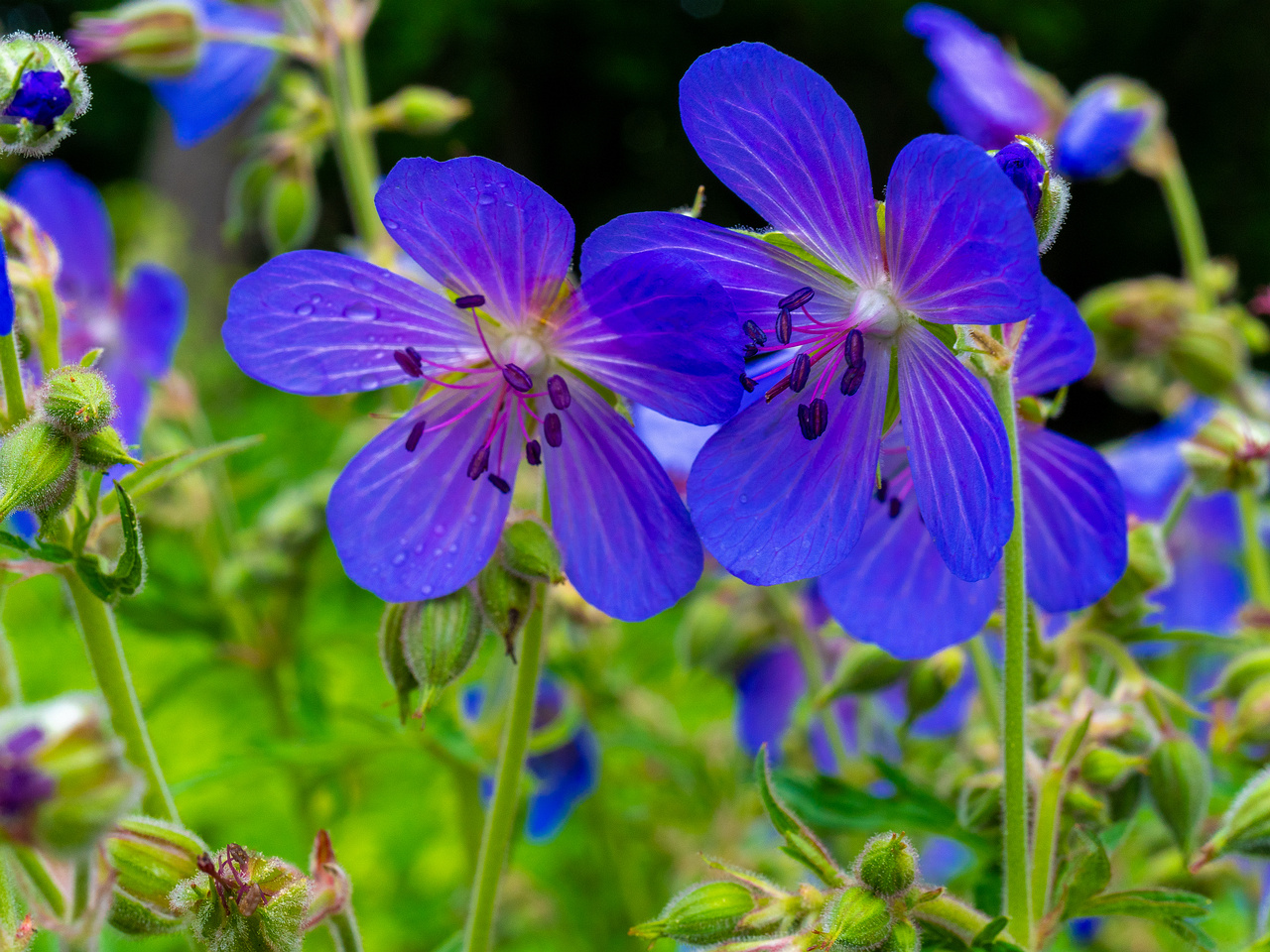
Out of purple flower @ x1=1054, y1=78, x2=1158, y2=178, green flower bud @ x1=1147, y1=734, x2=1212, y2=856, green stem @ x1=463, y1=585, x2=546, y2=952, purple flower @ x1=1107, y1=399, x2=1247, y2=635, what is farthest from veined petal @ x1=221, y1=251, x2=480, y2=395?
purple flower @ x1=1054, y1=78, x2=1158, y2=178

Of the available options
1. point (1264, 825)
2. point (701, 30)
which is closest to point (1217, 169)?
point (701, 30)

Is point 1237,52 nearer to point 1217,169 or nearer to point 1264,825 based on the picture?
point 1217,169

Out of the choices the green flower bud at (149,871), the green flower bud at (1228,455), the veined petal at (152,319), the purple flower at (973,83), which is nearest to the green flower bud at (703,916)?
the green flower bud at (149,871)

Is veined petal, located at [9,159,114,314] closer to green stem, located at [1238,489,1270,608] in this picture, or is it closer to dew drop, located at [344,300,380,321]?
dew drop, located at [344,300,380,321]

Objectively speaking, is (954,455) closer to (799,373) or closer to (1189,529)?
(799,373)

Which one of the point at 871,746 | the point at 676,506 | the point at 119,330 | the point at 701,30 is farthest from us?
the point at 701,30

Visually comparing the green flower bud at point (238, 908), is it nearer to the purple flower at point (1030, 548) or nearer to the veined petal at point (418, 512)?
the veined petal at point (418, 512)

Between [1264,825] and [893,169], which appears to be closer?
[893,169]
